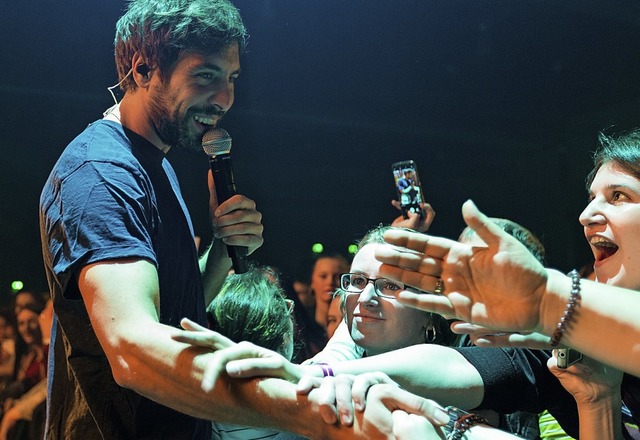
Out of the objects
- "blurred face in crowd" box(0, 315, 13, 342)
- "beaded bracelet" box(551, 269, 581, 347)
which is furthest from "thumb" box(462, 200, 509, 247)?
"blurred face in crowd" box(0, 315, 13, 342)

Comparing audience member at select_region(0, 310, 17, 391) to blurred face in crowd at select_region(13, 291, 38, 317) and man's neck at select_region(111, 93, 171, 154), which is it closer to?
blurred face in crowd at select_region(13, 291, 38, 317)

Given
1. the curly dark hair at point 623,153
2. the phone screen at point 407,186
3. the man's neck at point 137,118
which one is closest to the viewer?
the man's neck at point 137,118

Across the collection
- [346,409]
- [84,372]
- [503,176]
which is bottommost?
[503,176]

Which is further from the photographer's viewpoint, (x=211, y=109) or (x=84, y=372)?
(x=211, y=109)

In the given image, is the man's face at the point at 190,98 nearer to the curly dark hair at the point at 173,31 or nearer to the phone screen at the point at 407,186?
the curly dark hair at the point at 173,31

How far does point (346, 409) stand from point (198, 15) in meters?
1.00

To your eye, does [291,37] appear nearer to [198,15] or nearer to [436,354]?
[198,15]

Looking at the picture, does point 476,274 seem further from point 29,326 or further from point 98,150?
point 29,326

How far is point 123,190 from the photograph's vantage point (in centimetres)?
136

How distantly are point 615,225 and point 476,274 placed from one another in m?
0.67

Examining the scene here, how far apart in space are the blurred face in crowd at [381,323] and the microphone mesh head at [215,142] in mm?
537

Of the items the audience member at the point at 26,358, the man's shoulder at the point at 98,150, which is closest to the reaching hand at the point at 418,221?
the man's shoulder at the point at 98,150

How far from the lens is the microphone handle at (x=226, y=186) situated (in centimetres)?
172

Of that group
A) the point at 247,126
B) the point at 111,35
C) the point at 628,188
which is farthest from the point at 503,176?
the point at 628,188
